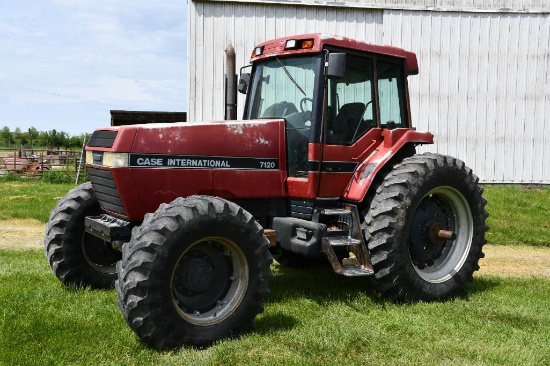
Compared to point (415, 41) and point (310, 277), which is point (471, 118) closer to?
point (415, 41)

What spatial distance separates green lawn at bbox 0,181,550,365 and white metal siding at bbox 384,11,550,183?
7.83 metres

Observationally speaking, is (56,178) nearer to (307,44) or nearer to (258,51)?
(258,51)

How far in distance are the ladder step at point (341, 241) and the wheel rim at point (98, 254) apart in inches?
93.1

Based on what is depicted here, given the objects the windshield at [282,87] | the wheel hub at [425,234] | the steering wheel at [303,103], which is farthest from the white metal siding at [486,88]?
the steering wheel at [303,103]

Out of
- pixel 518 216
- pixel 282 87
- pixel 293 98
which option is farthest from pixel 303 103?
pixel 518 216

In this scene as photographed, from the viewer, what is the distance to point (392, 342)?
4496 millimetres

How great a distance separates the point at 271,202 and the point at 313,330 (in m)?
1.43

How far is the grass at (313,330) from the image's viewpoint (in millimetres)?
4094

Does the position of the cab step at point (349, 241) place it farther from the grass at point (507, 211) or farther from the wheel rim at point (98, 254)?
the grass at point (507, 211)

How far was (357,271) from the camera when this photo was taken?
17.6 feet

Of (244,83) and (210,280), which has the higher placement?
(244,83)

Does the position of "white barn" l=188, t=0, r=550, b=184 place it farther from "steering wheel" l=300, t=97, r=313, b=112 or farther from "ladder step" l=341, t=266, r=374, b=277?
"ladder step" l=341, t=266, r=374, b=277

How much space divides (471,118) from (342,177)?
945cm

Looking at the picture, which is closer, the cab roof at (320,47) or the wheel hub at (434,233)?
the cab roof at (320,47)
